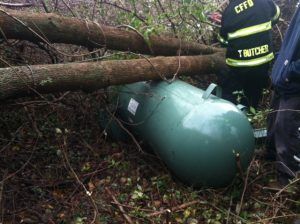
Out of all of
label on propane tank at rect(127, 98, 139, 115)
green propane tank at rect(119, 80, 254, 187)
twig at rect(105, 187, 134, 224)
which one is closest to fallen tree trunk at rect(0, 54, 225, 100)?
label on propane tank at rect(127, 98, 139, 115)

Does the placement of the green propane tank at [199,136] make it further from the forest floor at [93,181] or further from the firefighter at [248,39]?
the firefighter at [248,39]

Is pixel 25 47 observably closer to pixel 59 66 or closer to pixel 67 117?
pixel 67 117

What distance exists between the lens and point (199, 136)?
10.1 feet

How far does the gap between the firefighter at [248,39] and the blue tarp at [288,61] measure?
58 cm

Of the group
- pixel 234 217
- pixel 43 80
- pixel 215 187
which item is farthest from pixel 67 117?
pixel 234 217

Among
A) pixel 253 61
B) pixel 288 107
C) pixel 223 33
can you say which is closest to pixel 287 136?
pixel 288 107

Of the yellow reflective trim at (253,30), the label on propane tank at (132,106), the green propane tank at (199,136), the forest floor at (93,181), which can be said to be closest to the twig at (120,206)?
the forest floor at (93,181)

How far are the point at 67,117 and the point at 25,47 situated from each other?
0.98 metres

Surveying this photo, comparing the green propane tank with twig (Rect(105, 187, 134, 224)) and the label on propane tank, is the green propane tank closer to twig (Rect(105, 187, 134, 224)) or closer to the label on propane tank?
the label on propane tank

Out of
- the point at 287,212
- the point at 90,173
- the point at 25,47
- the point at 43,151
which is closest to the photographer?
the point at 287,212

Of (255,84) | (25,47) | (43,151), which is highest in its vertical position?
(25,47)

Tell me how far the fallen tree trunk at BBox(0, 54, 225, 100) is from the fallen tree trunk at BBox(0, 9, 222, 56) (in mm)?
306

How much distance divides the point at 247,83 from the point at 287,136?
43.1 inches

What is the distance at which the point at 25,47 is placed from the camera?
4531 mm
